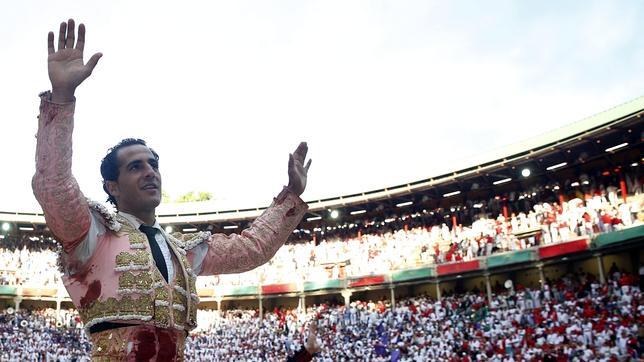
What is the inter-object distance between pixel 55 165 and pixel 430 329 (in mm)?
18740

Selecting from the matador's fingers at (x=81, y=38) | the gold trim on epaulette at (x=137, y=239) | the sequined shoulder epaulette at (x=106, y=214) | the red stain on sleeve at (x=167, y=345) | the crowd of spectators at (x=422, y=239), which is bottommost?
the red stain on sleeve at (x=167, y=345)

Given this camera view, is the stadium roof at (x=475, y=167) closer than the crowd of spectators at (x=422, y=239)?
Yes

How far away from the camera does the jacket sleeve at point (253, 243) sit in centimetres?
292

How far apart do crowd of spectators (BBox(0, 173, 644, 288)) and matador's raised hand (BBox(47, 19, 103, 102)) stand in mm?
19339

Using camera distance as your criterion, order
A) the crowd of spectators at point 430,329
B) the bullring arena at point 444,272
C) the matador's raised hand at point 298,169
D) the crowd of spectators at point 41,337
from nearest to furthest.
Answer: the matador's raised hand at point 298,169 → the crowd of spectators at point 430,329 → the bullring arena at point 444,272 → the crowd of spectators at point 41,337

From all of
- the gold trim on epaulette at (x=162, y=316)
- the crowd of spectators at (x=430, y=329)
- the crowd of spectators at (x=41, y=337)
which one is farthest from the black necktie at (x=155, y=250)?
the crowd of spectators at (x=41, y=337)

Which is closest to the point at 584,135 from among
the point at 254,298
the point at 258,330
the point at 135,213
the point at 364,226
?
the point at 364,226

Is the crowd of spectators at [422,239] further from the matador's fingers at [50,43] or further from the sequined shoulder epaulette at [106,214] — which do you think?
the matador's fingers at [50,43]

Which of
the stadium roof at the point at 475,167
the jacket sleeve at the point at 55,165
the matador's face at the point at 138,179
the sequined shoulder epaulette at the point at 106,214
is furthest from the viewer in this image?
the stadium roof at the point at 475,167

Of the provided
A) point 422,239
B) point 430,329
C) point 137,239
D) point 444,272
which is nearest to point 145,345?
point 137,239

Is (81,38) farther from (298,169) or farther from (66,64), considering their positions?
(298,169)

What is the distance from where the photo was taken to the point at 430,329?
64.4 ft

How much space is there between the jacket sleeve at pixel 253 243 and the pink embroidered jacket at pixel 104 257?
0.10 feet

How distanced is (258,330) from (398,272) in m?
6.23
